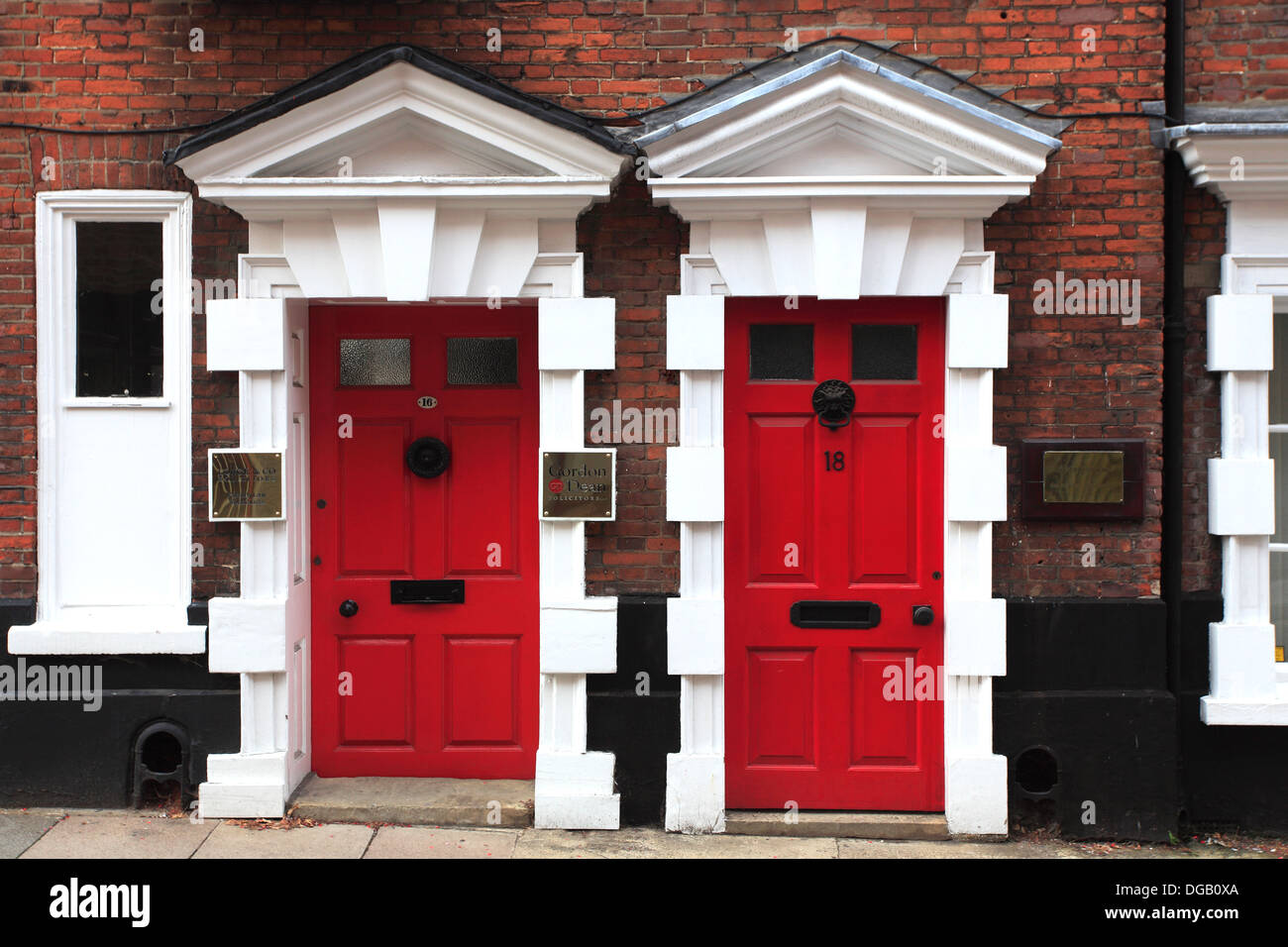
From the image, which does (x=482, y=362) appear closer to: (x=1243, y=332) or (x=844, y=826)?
(x=844, y=826)

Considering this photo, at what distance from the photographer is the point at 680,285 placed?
5676 millimetres

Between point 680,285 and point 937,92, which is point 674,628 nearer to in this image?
point 680,285

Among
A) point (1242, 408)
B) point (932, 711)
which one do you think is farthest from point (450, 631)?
point (1242, 408)

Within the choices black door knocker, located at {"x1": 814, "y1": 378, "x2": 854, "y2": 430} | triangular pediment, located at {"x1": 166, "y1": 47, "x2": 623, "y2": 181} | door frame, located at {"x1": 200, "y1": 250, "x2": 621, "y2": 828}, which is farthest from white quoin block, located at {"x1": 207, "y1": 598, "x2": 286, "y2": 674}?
black door knocker, located at {"x1": 814, "y1": 378, "x2": 854, "y2": 430}

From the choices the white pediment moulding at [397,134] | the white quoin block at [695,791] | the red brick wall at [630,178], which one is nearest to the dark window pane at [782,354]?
the red brick wall at [630,178]

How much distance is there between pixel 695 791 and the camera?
5691 mm

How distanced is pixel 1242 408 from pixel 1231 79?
1.73m

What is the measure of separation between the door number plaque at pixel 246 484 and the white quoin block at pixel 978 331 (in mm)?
3523

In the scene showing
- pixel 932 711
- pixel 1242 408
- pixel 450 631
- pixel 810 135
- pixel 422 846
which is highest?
pixel 810 135

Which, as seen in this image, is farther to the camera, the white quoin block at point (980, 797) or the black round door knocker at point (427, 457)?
the black round door knocker at point (427, 457)

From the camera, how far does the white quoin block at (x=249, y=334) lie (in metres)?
5.70

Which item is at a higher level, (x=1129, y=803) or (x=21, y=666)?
(x=21, y=666)

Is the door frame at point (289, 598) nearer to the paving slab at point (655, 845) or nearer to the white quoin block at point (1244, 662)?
the paving slab at point (655, 845)

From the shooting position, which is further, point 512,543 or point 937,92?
point 512,543
